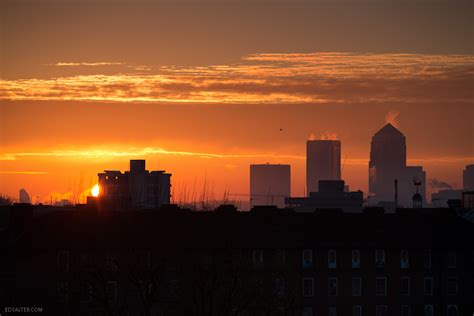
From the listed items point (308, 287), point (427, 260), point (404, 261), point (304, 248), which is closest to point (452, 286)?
point (427, 260)

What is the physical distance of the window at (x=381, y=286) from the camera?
122750 millimetres

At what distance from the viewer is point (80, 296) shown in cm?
9675

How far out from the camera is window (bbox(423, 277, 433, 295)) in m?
123

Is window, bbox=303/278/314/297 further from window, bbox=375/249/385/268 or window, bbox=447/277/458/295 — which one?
window, bbox=447/277/458/295

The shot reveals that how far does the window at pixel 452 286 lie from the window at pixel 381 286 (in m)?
6.10

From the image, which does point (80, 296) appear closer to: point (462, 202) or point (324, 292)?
point (324, 292)

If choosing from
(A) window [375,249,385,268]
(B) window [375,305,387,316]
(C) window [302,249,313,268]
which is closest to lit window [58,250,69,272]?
(C) window [302,249,313,268]

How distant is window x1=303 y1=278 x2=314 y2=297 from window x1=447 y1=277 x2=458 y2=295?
13152 millimetres

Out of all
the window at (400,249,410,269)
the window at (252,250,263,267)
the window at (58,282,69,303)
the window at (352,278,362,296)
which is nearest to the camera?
the window at (58,282,69,303)

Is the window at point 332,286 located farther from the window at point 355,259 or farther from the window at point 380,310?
the window at point 380,310

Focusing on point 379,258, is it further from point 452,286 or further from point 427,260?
point 452,286

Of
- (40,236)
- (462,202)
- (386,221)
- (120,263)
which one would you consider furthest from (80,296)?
(462,202)

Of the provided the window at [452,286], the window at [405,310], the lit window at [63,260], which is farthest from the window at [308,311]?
the lit window at [63,260]

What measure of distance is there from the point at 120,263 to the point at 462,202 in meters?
72.5
